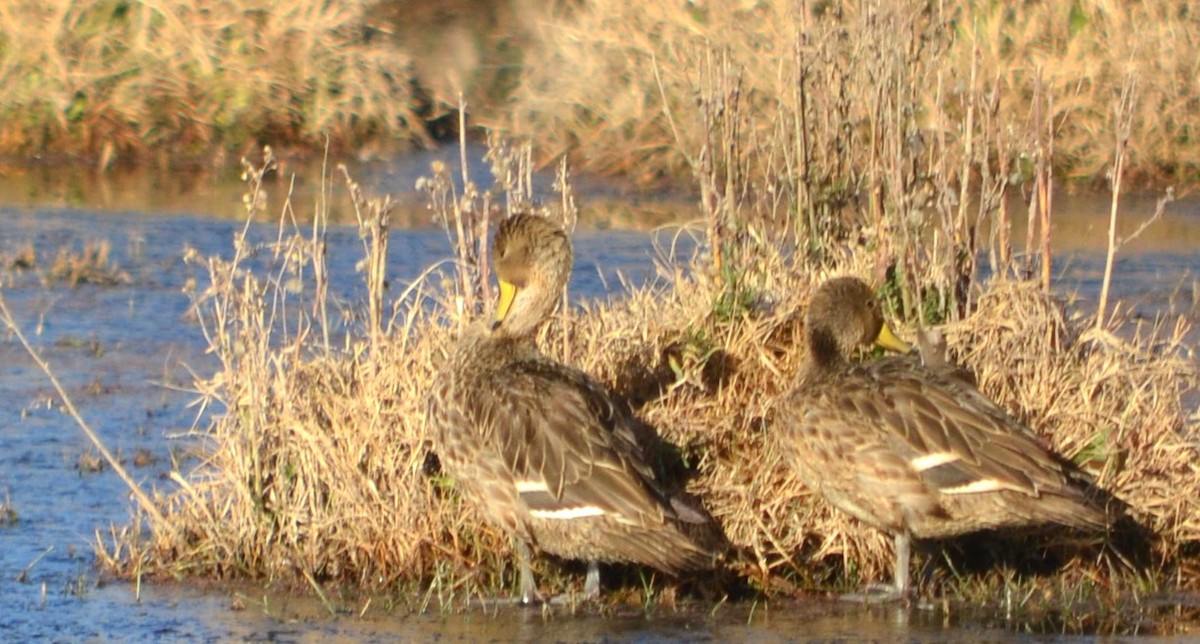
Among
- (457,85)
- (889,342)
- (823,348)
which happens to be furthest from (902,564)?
(457,85)

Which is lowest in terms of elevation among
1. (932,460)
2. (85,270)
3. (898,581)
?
(898,581)

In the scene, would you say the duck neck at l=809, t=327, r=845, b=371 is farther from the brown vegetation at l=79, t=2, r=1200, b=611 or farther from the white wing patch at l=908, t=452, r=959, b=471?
the white wing patch at l=908, t=452, r=959, b=471

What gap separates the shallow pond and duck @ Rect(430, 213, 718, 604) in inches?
11.6

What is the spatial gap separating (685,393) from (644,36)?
899cm

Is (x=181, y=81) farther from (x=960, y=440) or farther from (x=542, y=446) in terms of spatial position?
(x=960, y=440)

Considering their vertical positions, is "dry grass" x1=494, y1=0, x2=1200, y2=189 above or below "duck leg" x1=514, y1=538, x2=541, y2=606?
above

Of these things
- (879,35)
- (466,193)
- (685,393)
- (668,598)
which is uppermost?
(879,35)

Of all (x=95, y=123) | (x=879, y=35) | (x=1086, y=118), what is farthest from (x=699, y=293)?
(x=95, y=123)

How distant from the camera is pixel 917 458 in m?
6.66

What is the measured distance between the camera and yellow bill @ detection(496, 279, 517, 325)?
7118 millimetres

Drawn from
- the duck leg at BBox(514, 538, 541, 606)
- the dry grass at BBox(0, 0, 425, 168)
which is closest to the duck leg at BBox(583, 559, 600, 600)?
the duck leg at BBox(514, 538, 541, 606)

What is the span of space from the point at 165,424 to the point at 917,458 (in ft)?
13.2

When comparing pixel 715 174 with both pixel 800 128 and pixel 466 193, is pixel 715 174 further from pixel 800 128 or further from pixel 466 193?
pixel 466 193

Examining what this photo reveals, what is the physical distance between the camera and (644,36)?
1614 cm
